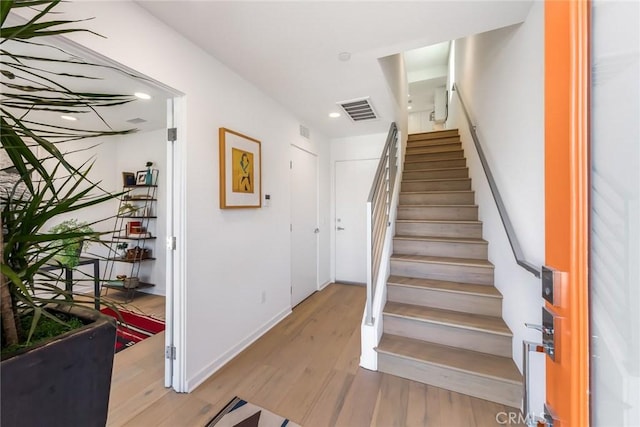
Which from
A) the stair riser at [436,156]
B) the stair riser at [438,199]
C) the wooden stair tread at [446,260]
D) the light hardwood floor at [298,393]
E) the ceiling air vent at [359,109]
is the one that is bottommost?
the light hardwood floor at [298,393]

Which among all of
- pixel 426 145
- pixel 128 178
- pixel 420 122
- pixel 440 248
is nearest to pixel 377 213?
pixel 440 248

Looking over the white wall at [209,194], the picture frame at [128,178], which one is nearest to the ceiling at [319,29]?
the white wall at [209,194]

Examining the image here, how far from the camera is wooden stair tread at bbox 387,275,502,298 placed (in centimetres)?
207

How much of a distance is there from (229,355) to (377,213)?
1765 millimetres

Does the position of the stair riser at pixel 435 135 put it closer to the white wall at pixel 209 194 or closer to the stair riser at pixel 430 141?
the stair riser at pixel 430 141

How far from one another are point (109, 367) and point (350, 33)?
206 centimetres

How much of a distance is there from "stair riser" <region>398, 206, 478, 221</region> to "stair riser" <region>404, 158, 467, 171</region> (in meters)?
1.05

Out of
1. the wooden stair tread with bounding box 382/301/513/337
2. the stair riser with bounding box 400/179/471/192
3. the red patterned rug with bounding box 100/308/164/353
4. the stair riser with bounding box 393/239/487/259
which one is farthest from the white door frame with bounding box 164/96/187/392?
the stair riser with bounding box 400/179/471/192

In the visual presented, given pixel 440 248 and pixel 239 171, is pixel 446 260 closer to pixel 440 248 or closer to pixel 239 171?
pixel 440 248

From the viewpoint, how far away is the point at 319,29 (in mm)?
1679

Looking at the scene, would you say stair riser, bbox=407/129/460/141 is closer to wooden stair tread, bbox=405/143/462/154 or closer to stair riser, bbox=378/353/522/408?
wooden stair tread, bbox=405/143/462/154

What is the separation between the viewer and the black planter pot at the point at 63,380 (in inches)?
21.9

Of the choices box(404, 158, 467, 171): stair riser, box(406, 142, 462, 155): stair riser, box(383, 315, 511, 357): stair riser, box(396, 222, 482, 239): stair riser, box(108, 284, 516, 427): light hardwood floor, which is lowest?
box(108, 284, 516, 427): light hardwood floor

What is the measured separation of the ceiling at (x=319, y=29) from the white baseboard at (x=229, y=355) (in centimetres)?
235
